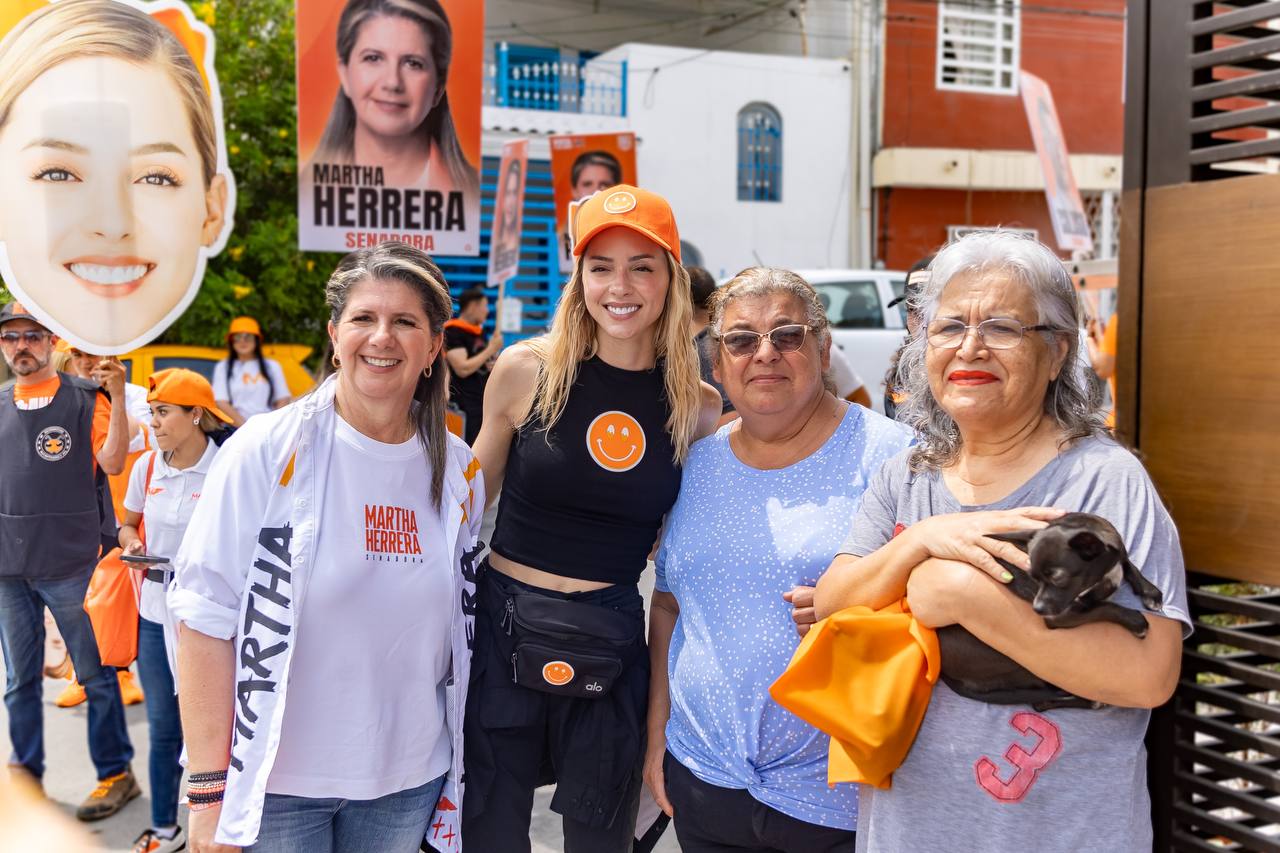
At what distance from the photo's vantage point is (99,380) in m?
4.88

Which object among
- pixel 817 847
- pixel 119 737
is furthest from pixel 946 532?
pixel 119 737

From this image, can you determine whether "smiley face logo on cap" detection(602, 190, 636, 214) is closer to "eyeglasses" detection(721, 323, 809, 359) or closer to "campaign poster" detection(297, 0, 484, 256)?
"eyeglasses" detection(721, 323, 809, 359)

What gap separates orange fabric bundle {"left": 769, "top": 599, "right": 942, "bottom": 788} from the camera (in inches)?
71.6

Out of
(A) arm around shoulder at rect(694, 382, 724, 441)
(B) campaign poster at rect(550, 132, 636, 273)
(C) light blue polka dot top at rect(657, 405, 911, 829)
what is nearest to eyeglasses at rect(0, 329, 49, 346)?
(A) arm around shoulder at rect(694, 382, 724, 441)

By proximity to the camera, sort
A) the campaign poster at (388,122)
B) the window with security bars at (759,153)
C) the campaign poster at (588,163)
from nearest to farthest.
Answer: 1. the campaign poster at (388,122)
2. the campaign poster at (588,163)
3. the window with security bars at (759,153)

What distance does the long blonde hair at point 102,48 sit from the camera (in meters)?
4.48

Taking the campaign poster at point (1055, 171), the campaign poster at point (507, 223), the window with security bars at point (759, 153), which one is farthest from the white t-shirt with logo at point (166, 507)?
the window with security bars at point (759, 153)

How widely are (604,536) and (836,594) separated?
88 centimetres

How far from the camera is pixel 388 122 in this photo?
20.7ft

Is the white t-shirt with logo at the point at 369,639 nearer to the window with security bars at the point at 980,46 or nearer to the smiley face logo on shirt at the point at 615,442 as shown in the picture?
the smiley face logo on shirt at the point at 615,442

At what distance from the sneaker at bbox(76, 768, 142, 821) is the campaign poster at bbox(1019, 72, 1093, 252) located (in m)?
8.04

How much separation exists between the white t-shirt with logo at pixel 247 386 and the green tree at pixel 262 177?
3.40 m

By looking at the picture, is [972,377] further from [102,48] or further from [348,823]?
[102,48]

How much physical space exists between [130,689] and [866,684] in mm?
5491
